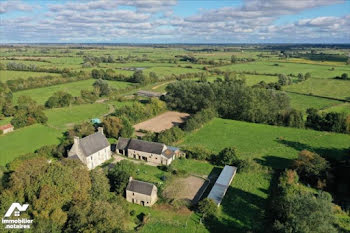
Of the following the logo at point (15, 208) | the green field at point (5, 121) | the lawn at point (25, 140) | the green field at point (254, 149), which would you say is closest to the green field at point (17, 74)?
the green field at point (5, 121)

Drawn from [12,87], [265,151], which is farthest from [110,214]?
[12,87]

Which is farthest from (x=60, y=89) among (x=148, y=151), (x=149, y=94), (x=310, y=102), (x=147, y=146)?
(x=310, y=102)

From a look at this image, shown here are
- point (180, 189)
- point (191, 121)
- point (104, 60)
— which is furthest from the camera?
point (104, 60)

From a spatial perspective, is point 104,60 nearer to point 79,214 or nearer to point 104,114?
point 104,114

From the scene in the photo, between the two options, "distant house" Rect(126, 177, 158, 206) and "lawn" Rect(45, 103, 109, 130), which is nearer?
"distant house" Rect(126, 177, 158, 206)

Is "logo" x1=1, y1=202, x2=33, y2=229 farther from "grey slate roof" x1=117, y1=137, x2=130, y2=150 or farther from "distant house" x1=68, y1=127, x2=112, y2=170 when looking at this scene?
"grey slate roof" x1=117, y1=137, x2=130, y2=150

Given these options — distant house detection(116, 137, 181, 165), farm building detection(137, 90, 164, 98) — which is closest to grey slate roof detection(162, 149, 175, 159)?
distant house detection(116, 137, 181, 165)

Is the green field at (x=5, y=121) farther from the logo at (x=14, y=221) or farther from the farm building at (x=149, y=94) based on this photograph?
the logo at (x=14, y=221)
